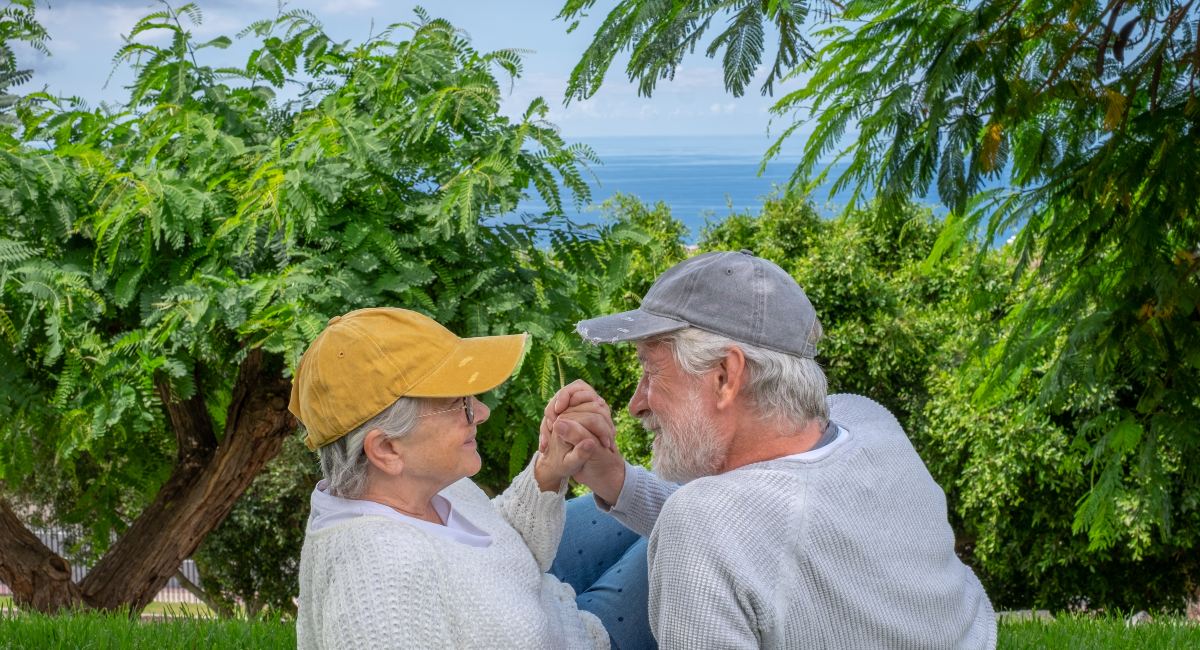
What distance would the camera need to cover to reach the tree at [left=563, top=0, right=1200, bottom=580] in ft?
10.8

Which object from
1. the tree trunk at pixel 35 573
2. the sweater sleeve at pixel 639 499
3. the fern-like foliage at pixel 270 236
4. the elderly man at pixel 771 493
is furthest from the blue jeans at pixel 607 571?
the tree trunk at pixel 35 573

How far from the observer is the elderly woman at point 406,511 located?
1888mm

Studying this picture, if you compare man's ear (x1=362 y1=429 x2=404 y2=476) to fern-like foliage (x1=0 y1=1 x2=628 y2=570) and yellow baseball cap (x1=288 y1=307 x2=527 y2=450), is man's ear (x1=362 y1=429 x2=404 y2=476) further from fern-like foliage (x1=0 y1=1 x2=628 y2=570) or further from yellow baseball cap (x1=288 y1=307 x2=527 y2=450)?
fern-like foliage (x1=0 y1=1 x2=628 y2=570)

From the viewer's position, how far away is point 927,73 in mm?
3322

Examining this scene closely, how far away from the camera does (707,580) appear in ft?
5.72

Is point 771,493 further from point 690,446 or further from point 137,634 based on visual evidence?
point 137,634

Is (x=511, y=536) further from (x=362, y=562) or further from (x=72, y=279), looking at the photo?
(x=72, y=279)

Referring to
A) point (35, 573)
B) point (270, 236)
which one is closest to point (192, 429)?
point (35, 573)

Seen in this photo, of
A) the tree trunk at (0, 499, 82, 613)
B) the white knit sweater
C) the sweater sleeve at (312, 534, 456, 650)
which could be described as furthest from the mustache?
the tree trunk at (0, 499, 82, 613)

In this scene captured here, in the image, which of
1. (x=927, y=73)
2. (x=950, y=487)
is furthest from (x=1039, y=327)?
(x=950, y=487)

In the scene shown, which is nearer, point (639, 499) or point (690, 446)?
point (690, 446)

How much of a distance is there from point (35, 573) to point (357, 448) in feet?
19.3

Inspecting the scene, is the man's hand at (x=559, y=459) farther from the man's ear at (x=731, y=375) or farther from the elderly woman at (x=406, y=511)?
the man's ear at (x=731, y=375)

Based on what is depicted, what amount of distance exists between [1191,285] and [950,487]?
10520mm
